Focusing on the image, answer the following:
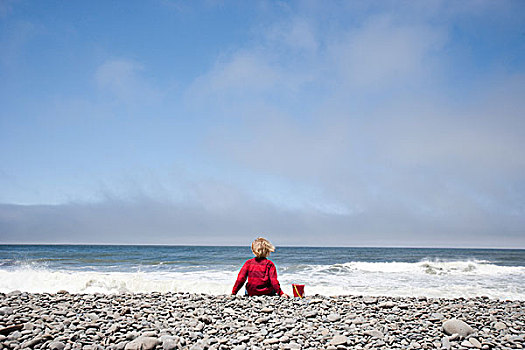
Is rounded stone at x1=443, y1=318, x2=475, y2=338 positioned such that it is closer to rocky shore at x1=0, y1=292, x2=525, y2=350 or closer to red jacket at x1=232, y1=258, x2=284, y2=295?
rocky shore at x1=0, y1=292, x2=525, y2=350

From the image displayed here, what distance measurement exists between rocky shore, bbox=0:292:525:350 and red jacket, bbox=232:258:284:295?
534mm

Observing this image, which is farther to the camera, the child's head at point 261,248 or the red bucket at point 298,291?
the child's head at point 261,248

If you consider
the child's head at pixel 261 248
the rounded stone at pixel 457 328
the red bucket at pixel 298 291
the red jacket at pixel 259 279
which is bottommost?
the rounded stone at pixel 457 328

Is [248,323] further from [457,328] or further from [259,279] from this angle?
[457,328]

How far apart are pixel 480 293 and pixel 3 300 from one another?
12724 mm

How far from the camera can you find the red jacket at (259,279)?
22.9ft

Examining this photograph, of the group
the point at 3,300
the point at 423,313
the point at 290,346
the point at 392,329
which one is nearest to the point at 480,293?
the point at 423,313

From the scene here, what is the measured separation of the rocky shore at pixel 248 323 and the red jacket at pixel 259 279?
53cm

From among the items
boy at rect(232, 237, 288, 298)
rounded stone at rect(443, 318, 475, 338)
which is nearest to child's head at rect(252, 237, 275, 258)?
boy at rect(232, 237, 288, 298)

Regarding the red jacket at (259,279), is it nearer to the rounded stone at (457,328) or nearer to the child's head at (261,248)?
the child's head at (261,248)

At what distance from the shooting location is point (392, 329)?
16.2 ft

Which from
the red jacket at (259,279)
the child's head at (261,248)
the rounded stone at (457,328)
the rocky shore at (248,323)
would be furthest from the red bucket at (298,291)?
the rounded stone at (457,328)

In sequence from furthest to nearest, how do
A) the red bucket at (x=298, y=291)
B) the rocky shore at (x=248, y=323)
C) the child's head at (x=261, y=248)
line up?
the child's head at (x=261, y=248)
the red bucket at (x=298, y=291)
the rocky shore at (x=248, y=323)

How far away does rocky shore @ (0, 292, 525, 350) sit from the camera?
4.46 m
